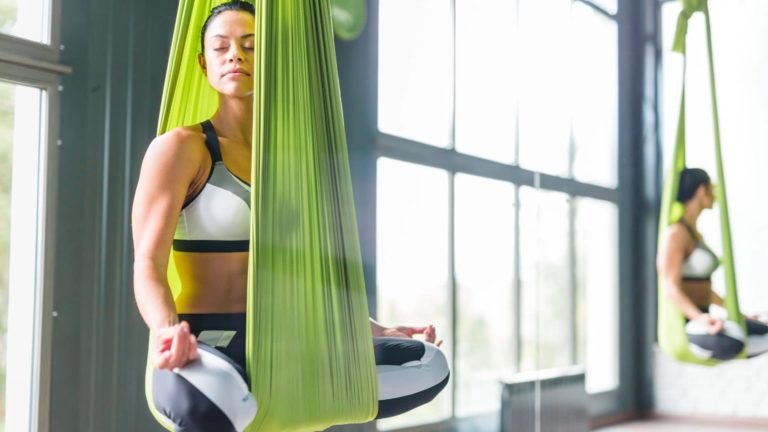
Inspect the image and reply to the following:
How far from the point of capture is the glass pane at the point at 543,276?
1.82 meters

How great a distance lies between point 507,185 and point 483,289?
0.24m

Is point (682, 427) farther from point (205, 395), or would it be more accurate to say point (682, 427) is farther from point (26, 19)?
point (26, 19)

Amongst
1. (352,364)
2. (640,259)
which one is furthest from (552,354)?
(352,364)

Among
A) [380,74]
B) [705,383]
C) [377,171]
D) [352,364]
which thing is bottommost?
[705,383]

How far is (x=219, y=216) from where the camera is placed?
93 cm

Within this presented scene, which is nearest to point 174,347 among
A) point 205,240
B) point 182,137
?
point 205,240

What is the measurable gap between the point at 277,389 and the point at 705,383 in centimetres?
102

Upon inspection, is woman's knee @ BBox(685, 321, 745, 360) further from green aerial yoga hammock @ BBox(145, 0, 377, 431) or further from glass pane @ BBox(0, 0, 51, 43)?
glass pane @ BBox(0, 0, 51, 43)

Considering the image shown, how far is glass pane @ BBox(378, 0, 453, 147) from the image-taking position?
142cm

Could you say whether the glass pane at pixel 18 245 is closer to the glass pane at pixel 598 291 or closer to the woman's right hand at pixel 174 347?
the woman's right hand at pixel 174 347

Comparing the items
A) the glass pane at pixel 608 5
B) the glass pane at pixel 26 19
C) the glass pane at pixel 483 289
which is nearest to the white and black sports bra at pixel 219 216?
the glass pane at pixel 26 19

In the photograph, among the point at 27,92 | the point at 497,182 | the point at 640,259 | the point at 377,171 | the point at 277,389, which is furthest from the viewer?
the point at 497,182

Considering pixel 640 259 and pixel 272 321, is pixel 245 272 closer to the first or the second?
pixel 272 321

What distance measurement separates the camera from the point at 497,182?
179cm
